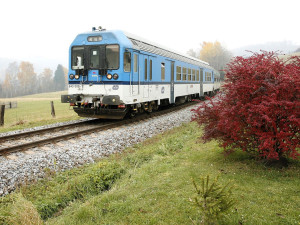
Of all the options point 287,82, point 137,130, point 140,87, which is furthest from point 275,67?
point 140,87

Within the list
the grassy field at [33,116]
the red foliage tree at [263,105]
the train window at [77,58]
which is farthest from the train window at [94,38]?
the red foliage tree at [263,105]

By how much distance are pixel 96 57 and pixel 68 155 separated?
5.39m

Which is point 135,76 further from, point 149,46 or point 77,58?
point 77,58

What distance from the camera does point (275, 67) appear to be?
4.87m

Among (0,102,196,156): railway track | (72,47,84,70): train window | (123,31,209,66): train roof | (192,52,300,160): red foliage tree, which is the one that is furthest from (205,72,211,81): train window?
(192,52,300,160): red foliage tree

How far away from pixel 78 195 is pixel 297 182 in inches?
154

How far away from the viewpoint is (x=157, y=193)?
4.31 m

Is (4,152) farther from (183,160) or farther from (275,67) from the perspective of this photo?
(275,67)

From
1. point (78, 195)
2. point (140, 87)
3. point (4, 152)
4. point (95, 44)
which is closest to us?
point (78, 195)

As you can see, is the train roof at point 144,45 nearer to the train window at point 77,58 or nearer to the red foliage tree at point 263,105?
the train window at point 77,58

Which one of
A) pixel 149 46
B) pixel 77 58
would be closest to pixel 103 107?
pixel 77 58

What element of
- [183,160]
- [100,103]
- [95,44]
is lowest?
[183,160]

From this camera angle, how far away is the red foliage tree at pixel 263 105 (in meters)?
4.48

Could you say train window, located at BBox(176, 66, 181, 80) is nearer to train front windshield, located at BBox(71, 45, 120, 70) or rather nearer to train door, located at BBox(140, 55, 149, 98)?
train door, located at BBox(140, 55, 149, 98)
